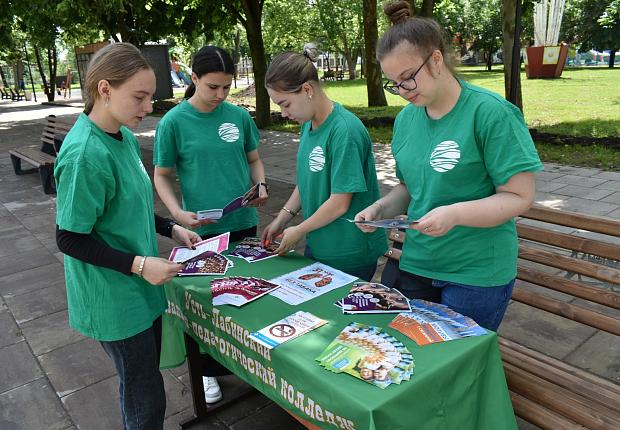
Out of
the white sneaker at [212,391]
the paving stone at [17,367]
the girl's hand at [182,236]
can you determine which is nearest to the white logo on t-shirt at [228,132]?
the girl's hand at [182,236]

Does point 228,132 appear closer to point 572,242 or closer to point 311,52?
point 311,52

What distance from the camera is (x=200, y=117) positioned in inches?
108

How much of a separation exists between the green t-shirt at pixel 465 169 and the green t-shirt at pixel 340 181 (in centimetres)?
27

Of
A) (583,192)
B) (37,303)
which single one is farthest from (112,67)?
(583,192)

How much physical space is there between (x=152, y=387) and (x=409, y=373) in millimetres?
1105

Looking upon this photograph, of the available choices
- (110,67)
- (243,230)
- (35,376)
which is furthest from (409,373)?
(35,376)

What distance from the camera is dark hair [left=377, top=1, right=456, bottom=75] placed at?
1.75 m

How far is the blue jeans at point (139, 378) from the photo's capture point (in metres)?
1.97

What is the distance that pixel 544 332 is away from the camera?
341 centimetres

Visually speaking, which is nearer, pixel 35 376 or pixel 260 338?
pixel 260 338

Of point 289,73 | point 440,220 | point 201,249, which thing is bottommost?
point 201,249

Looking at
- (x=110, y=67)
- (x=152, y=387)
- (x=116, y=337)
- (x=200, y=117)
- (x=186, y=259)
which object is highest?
(x=110, y=67)

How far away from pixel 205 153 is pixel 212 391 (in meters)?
1.32

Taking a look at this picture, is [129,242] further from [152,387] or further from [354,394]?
[354,394]
